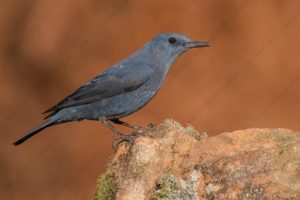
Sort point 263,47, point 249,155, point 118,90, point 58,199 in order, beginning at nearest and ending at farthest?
1. point 249,155
2. point 118,90
3. point 58,199
4. point 263,47

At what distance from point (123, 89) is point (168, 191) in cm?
243

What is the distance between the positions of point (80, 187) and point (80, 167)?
0.51m

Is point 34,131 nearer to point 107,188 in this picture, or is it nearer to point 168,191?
point 107,188

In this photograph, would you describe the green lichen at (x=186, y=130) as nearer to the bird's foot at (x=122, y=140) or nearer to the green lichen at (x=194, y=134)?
the green lichen at (x=194, y=134)

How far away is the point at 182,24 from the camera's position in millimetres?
19734

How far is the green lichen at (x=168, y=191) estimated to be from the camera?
23.0 feet

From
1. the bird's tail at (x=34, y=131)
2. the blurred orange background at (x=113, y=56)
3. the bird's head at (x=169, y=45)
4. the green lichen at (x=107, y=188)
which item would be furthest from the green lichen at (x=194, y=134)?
the blurred orange background at (x=113, y=56)

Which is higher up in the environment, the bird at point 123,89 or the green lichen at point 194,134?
the bird at point 123,89

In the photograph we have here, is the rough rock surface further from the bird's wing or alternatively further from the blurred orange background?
the blurred orange background

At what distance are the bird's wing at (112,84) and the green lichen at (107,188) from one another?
5.99ft

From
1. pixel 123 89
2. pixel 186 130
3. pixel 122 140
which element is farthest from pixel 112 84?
pixel 186 130

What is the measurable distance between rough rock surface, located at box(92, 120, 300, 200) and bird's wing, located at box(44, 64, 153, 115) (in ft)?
5.29

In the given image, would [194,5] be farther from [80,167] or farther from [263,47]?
[80,167]

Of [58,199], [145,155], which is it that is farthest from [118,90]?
[58,199]
